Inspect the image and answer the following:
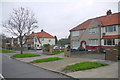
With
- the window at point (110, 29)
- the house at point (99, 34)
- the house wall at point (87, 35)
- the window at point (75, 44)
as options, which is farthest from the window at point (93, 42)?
the window at point (75, 44)

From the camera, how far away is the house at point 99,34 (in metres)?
26.0

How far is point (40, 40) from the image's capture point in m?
58.4

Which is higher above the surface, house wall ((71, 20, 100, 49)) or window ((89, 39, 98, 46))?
house wall ((71, 20, 100, 49))

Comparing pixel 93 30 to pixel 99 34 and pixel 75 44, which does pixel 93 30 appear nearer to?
pixel 99 34

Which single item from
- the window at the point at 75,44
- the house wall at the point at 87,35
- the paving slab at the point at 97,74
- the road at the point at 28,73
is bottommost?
the road at the point at 28,73

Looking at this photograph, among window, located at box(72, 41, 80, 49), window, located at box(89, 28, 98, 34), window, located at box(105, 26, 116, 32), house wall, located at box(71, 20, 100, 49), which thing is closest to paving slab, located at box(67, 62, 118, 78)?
window, located at box(105, 26, 116, 32)

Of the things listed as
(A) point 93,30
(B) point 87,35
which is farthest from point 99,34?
(B) point 87,35

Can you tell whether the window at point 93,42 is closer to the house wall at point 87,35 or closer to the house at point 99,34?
the house at point 99,34

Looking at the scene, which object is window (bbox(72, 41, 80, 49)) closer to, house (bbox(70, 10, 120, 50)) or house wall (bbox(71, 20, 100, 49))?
house (bbox(70, 10, 120, 50))

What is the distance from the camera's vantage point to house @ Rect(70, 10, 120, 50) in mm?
26016

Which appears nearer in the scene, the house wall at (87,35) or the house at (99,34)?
the house at (99,34)

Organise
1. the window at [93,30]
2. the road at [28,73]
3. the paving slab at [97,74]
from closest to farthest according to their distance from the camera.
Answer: the paving slab at [97,74] < the road at [28,73] < the window at [93,30]

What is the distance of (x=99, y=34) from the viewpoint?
29031mm

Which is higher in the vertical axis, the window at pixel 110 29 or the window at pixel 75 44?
the window at pixel 110 29
